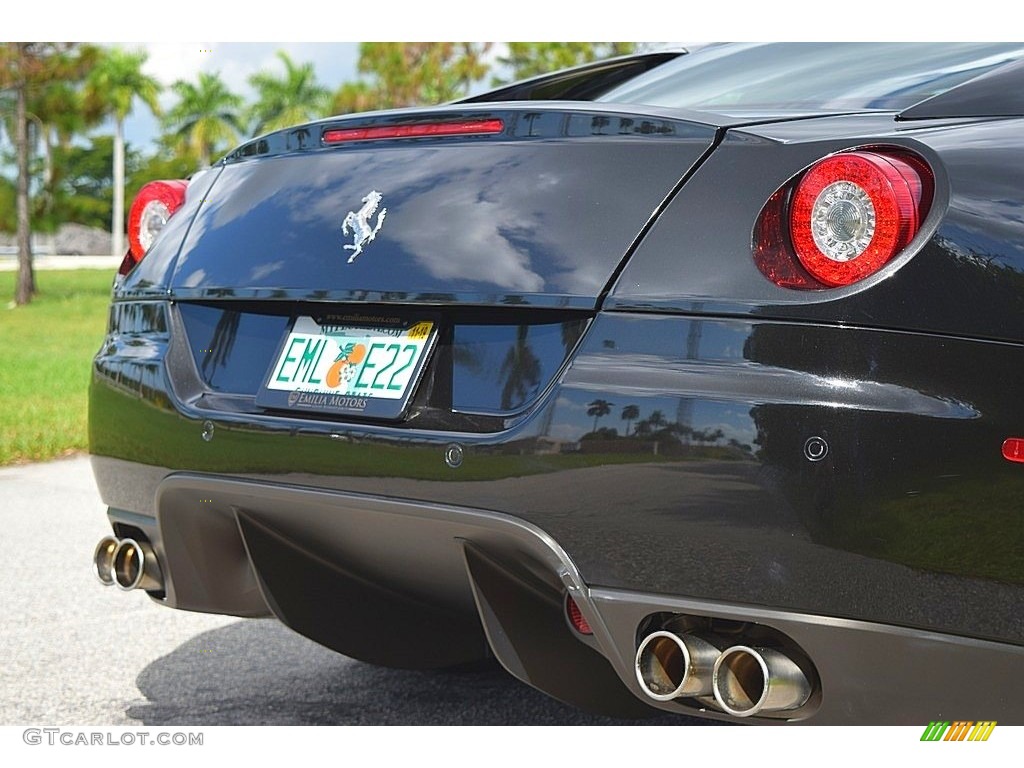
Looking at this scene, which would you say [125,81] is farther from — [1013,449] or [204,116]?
[1013,449]

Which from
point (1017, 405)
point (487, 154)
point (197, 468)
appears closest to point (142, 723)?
point (197, 468)

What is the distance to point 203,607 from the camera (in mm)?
2852

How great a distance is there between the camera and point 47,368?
44.2ft

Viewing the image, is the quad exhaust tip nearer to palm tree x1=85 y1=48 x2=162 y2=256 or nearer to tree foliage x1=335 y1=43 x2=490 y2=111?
tree foliage x1=335 y1=43 x2=490 y2=111

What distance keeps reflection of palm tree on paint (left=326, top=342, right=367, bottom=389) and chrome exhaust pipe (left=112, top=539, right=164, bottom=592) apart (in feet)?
2.32

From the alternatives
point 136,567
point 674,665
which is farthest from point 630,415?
point 136,567

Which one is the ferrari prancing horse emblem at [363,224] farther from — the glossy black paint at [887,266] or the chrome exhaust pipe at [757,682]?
the chrome exhaust pipe at [757,682]

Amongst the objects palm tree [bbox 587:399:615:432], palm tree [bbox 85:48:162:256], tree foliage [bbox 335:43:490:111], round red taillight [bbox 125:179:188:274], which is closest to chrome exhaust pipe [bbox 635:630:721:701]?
palm tree [bbox 587:399:615:432]

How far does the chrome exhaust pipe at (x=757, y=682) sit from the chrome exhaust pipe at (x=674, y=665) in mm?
25

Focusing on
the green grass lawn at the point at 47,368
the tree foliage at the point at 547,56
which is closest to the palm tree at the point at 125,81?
the tree foliage at the point at 547,56

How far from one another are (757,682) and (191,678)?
76.9 inches

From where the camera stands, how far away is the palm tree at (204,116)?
60525 millimetres
